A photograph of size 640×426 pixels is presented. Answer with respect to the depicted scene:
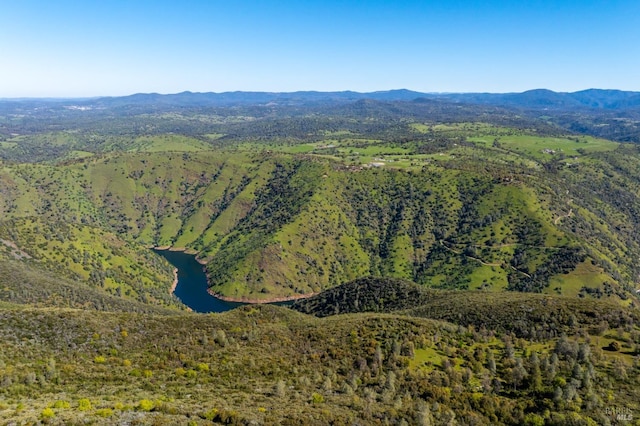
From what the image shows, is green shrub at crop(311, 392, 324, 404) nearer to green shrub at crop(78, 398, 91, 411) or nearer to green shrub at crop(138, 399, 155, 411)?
green shrub at crop(138, 399, 155, 411)

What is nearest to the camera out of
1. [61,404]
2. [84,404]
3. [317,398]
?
[61,404]

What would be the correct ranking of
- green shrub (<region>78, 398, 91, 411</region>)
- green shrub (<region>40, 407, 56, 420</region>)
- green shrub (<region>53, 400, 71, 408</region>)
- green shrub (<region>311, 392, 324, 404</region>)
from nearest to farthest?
green shrub (<region>40, 407, 56, 420</region>), green shrub (<region>78, 398, 91, 411</region>), green shrub (<region>53, 400, 71, 408</region>), green shrub (<region>311, 392, 324, 404</region>)

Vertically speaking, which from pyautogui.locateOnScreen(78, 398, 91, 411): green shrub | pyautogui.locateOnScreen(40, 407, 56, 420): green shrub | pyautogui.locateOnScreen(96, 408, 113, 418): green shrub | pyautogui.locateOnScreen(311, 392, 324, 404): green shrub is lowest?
pyautogui.locateOnScreen(311, 392, 324, 404): green shrub

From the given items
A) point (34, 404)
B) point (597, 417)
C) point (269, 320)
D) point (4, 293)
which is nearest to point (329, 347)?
point (269, 320)

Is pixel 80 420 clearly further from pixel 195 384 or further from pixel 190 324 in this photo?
pixel 190 324

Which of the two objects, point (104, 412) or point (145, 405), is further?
point (145, 405)

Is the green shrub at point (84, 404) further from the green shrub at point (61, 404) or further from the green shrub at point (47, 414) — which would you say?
the green shrub at point (47, 414)

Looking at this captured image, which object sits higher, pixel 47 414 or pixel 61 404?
pixel 47 414

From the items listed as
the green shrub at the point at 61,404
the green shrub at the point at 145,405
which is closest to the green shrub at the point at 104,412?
the green shrub at the point at 145,405

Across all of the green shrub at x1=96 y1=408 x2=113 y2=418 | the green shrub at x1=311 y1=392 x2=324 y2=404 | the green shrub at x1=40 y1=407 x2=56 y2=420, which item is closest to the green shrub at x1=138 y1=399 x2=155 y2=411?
the green shrub at x1=96 y1=408 x2=113 y2=418

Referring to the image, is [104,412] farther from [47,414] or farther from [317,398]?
[317,398]

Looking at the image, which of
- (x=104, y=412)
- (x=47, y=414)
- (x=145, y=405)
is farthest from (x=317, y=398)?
(x=47, y=414)
